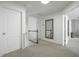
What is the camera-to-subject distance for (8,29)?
250 centimetres

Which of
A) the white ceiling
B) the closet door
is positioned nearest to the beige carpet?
the closet door

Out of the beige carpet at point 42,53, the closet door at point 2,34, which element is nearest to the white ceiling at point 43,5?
the closet door at point 2,34

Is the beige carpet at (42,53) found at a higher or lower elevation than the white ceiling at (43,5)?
lower

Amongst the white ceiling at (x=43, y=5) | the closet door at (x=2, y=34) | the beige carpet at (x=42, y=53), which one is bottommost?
the beige carpet at (x=42, y=53)

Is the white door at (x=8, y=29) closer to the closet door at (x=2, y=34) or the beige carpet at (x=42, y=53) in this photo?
the closet door at (x=2, y=34)

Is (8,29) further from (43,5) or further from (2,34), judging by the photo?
(43,5)

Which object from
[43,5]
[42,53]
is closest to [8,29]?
[42,53]

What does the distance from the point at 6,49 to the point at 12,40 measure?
32 cm

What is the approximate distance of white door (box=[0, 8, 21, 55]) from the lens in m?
2.30

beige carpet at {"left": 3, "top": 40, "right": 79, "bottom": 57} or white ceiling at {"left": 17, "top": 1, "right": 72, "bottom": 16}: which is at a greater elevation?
white ceiling at {"left": 17, "top": 1, "right": 72, "bottom": 16}

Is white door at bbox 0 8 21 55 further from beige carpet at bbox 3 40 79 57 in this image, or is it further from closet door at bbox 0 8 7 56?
beige carpet at bbox 3 40 79 57

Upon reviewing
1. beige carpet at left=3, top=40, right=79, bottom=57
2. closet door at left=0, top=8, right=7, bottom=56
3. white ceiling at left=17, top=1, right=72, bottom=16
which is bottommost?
beige carpet at left=3, top=40, right=79, bottom=57

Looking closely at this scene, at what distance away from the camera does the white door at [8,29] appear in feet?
7.56

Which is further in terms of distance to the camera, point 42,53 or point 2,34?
point 42,53
